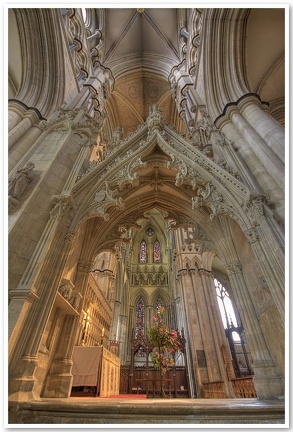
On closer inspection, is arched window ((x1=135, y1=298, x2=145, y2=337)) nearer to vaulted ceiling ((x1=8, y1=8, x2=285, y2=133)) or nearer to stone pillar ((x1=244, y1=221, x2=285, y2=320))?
vaulted ceiling ((x1=8, y1=8, x2=285, y2=133))

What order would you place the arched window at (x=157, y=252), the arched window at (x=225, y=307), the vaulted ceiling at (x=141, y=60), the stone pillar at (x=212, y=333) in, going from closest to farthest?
the stone pillar at (x=212, y=333), the vaulted ceiling at (x=141, y=60), the arched window at (x=225, y=307), the arched window at (x=157, y=252)

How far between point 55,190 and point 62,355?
367 centimetres

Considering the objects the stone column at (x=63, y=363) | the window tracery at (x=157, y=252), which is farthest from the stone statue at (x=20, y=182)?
the window tracery at (x=157, y=252)

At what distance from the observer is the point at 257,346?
4.88 meters

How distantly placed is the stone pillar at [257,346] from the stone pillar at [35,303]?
4081 mm

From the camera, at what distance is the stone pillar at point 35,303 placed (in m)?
3.22

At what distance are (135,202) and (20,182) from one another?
4.03 meters

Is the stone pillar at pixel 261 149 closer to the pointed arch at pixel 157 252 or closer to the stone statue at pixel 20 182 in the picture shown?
the stone statue at pixel 20 182

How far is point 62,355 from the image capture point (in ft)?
16.8

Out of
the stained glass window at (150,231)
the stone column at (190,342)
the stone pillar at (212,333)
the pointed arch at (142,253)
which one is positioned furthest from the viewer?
→ the stained glass window at (150,231)

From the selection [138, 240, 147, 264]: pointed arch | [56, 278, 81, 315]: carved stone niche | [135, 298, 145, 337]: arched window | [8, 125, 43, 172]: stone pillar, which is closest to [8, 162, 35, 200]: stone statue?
[8, 125, 43, 172]: stone pillar
